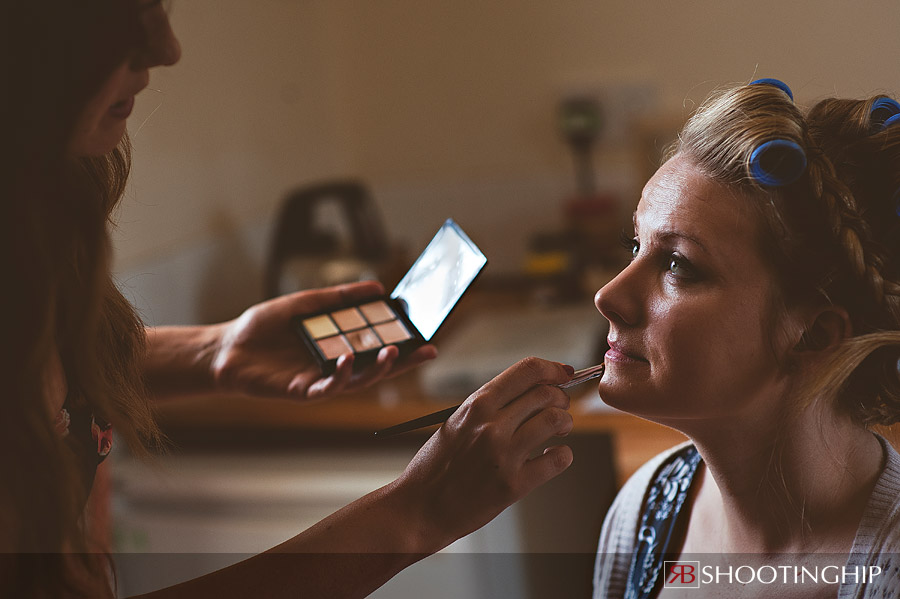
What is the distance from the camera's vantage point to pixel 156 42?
629 millimetres

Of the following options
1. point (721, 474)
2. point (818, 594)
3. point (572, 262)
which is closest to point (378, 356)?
point (721, 474)

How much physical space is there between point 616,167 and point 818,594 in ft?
5.09

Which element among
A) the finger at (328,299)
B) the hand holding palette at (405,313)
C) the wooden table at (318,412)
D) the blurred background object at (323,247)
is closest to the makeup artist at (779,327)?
the hand holding palette at (405,313)

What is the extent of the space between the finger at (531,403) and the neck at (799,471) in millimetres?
177

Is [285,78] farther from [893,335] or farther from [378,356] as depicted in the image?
[893,335]

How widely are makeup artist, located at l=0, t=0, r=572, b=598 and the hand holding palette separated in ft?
0.75

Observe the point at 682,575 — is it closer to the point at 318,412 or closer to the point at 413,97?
the point at 318,412

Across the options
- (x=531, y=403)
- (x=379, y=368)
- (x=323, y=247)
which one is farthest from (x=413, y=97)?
(x=531, y=403)

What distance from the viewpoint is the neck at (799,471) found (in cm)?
81

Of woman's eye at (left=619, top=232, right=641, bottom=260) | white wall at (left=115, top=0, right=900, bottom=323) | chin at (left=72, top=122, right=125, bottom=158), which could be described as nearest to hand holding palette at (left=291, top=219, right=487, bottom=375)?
woman's eye at (left=619, top=232, right=641, bottom=260)

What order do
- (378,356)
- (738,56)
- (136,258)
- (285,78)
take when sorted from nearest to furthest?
(378,356) < (136,258) < (738,56) < (285,78)

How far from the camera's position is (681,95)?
6.93 ft

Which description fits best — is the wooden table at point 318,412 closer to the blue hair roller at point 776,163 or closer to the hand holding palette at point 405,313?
the hand holding palette at point 405,313

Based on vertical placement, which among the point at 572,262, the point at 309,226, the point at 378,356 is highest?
the point at 378,356
